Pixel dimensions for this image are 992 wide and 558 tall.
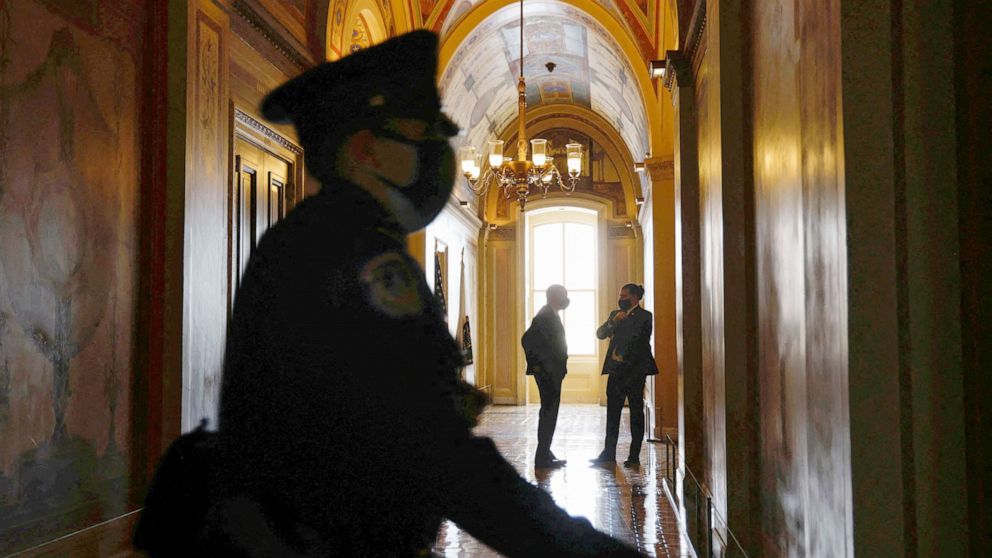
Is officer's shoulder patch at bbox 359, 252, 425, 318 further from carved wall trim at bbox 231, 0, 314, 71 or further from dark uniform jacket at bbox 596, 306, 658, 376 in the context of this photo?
dark uniform jacket at bbox 596, 306, 658, 376

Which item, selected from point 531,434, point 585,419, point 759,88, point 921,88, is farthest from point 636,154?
point 921,88

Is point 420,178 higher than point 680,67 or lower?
lower

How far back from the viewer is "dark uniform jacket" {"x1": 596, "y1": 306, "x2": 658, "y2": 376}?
8961 mm

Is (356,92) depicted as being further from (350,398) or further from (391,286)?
(350,398)

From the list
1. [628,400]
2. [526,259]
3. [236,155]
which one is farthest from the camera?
[526,259]

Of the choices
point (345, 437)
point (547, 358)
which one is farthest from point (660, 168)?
point (345, 437)

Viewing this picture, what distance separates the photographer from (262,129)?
21.0 ft

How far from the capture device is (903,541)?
1.73 metres

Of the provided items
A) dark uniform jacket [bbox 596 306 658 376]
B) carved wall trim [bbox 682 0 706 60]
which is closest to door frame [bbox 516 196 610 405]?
dark uniform jacket [bbox 596 306 658 376]

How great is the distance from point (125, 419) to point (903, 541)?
3.94 meters

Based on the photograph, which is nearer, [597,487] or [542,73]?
[597,487]

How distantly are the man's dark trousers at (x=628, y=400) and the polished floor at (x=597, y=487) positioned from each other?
268mm

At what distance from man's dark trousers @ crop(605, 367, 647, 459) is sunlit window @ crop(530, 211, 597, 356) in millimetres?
9781

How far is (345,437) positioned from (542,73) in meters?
15.9
